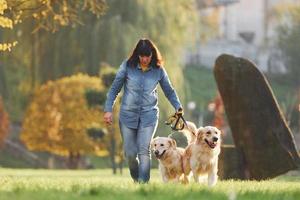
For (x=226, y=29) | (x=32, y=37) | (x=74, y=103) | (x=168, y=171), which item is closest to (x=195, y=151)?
(x=168, y=171)

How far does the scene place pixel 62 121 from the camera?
54875 mm

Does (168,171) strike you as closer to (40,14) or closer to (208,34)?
(40,14)

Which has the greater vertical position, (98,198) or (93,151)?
(98,198)

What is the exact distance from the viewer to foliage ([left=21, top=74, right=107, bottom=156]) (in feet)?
177

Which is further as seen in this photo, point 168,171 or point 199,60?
point 199,60

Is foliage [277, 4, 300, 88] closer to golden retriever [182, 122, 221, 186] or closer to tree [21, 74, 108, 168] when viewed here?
tree [21, 74, 108, 168]

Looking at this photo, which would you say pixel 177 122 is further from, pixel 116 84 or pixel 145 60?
pixel 145 60

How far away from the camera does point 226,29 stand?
113000mm

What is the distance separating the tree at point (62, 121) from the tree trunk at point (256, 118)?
31.0 meters

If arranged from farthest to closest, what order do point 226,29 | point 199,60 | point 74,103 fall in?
point 226,29
point 199,60
point 74,103

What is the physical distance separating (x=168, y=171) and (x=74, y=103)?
3886cm

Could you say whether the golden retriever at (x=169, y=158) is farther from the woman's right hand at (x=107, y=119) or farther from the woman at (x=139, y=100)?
the woman's right hand at (x=107, y=119)

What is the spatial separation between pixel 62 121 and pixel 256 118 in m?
33.6

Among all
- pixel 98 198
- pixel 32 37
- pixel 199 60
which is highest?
pixel 98 198
